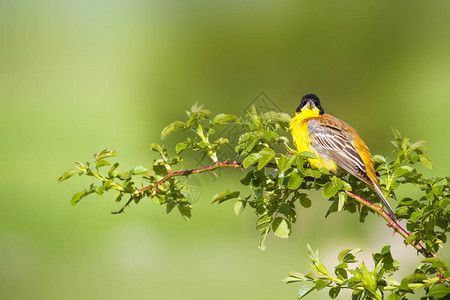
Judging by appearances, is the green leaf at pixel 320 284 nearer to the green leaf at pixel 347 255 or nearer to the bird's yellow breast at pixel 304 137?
the green leaf at pixel 347 255

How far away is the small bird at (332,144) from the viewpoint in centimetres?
80

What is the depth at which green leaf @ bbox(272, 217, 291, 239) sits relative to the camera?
55 centimetres

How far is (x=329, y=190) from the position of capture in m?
0.53

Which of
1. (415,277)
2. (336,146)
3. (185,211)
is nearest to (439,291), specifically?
(415,277)

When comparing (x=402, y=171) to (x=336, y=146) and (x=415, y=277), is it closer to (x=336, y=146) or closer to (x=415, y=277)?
(x=415, y=277)

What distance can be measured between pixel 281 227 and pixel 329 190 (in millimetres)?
74

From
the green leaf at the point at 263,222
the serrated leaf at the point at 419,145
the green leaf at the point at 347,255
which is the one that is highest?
the serrated leaf at the point at 419,145

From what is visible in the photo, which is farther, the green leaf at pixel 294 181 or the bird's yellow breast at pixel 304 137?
the bird's yellow breast at pixel 304 137

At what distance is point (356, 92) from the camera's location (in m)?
2.98

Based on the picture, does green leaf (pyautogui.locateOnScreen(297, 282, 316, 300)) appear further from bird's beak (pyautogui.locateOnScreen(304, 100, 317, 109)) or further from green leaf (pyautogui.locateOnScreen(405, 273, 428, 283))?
bird's beak (pyautogui.locateOnScreen(304, 100, 317, 109))

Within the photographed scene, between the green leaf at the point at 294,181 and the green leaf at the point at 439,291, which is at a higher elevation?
the green leaf at the point at 294,181

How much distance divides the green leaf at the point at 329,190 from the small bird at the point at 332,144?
0.22 metres

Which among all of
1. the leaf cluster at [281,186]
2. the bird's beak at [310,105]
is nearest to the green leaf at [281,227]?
the leaf cluster at [281,186]

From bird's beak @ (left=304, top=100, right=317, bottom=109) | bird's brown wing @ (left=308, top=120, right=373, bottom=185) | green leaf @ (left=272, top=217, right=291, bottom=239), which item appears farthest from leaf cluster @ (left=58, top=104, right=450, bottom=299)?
bird's beak @ (left=304, top=100, right=317, bottom=109)
